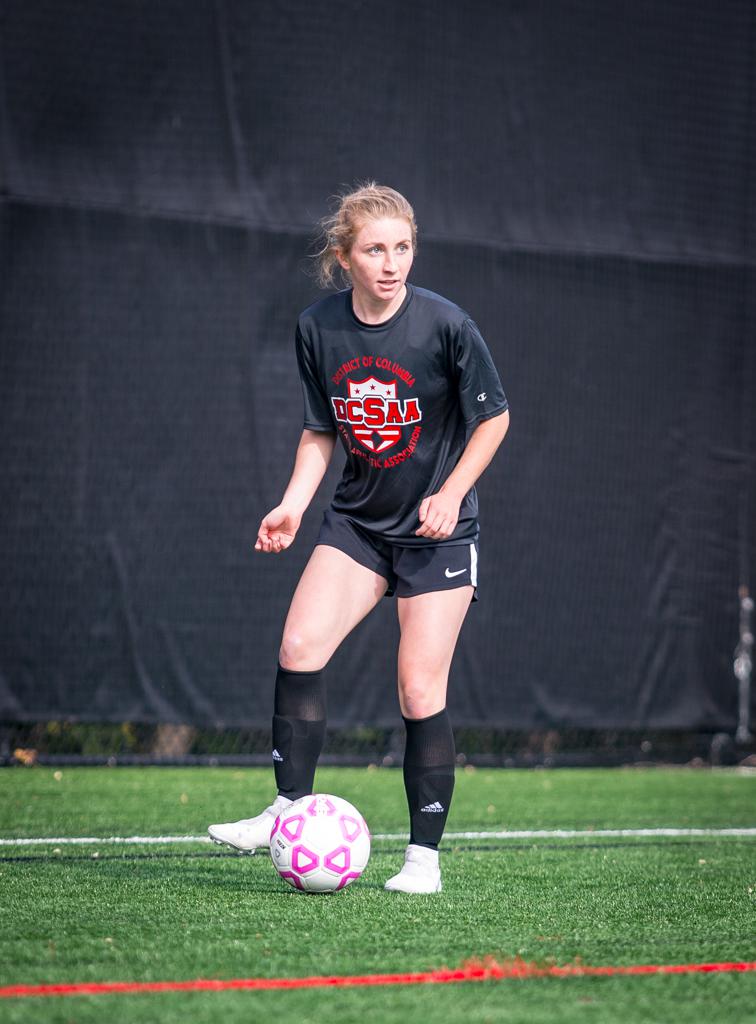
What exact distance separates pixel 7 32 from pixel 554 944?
5.38 metres

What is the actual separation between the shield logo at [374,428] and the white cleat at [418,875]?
968mm

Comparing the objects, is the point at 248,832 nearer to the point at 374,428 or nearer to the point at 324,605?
the point at 324,605

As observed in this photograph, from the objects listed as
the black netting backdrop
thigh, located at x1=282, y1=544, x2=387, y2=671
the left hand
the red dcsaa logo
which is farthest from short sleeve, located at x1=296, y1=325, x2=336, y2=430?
the black netting backdrop

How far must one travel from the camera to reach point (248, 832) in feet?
11.0

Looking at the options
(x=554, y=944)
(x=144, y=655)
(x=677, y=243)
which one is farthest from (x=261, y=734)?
(x=554, y=944)

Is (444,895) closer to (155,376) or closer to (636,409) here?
(155,376)

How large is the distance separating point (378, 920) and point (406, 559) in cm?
94

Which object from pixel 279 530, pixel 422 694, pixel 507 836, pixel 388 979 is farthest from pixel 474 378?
pixel 507 836

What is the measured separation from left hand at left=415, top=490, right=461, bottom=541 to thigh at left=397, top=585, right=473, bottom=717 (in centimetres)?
19

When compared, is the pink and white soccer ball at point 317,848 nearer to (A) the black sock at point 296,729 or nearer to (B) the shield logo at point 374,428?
(A) the black sock at point 296,729

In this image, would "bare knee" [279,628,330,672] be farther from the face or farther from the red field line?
the red field line

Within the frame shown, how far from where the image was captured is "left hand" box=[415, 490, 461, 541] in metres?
3.24

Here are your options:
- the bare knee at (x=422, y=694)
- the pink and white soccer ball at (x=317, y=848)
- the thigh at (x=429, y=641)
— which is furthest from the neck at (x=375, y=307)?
the pink and white soccer ball at (x=317, y=848)

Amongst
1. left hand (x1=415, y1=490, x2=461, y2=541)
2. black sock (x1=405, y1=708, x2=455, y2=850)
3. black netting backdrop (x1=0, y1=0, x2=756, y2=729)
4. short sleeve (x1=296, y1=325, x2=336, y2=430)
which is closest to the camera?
left hand (x1=415, y1=490, x2=461, y2=541)
